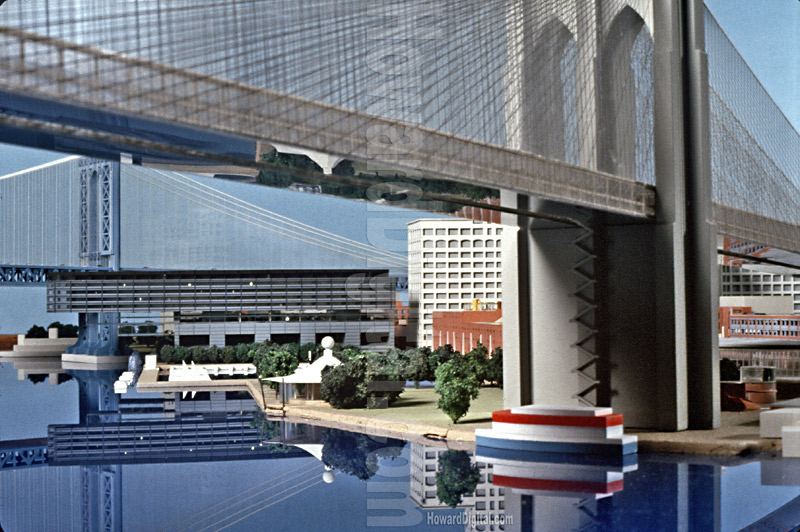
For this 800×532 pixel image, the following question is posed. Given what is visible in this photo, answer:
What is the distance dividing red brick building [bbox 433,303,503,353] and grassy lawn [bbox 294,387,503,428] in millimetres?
5241

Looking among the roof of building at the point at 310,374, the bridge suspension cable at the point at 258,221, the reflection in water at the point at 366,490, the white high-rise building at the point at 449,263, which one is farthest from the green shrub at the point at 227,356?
the bridge suspension cable at the point at 258,221

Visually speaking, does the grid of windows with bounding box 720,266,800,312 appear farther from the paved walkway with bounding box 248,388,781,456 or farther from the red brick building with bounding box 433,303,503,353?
the paved walkway with bounding box 248,388,781,456

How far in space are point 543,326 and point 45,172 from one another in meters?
50.9

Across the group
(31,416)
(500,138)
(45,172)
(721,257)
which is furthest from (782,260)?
(45,172)

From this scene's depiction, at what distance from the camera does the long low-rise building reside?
35.2 meters

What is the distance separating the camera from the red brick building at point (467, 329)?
72.3 feet

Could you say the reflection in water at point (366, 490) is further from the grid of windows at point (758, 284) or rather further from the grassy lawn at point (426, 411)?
the grid of windows at point (758, 284)

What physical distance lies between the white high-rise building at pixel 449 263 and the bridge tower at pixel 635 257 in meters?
16.5

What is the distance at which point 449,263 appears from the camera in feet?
97.7

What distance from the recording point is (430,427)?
460 inches

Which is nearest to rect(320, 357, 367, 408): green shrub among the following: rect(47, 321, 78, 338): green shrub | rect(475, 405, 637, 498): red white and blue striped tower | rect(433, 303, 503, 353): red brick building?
rect(475, 405, 637, 498): red white and blue striped tower

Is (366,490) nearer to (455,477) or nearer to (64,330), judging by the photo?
(455,477)

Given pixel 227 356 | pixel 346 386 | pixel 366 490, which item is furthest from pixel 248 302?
pixel 366 490

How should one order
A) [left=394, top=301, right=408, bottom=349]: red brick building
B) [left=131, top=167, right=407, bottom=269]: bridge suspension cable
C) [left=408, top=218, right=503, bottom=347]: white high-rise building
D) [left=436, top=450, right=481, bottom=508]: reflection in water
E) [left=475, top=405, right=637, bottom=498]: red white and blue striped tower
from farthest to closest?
[left=131, top=167, right=407, bottom=269]: bridge suspension cable
[left=408, top=218, right=503, bottom=347]: white high-rise building
[left=394, top=301, right=408, bottom=349]: red brick building
[left=475, top=405, right=637, bottom=498]: red white and blue striped tower
[left=436, top=450, right=481, bottom=508]: reflection in water
